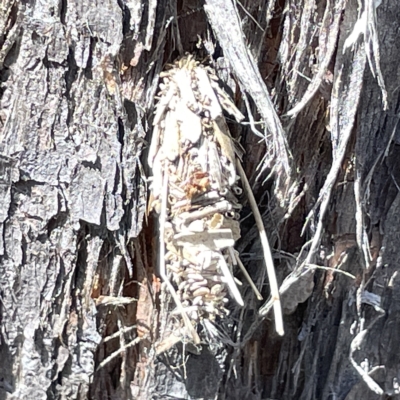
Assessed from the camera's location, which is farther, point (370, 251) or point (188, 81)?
point (370, 251)

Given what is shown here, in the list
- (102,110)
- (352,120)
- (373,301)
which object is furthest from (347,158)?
(102,110)

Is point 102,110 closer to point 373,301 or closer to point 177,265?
point 177,265

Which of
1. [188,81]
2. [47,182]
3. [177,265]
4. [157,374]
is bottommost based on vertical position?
[157,374]

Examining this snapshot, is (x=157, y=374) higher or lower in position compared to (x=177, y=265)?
lower
